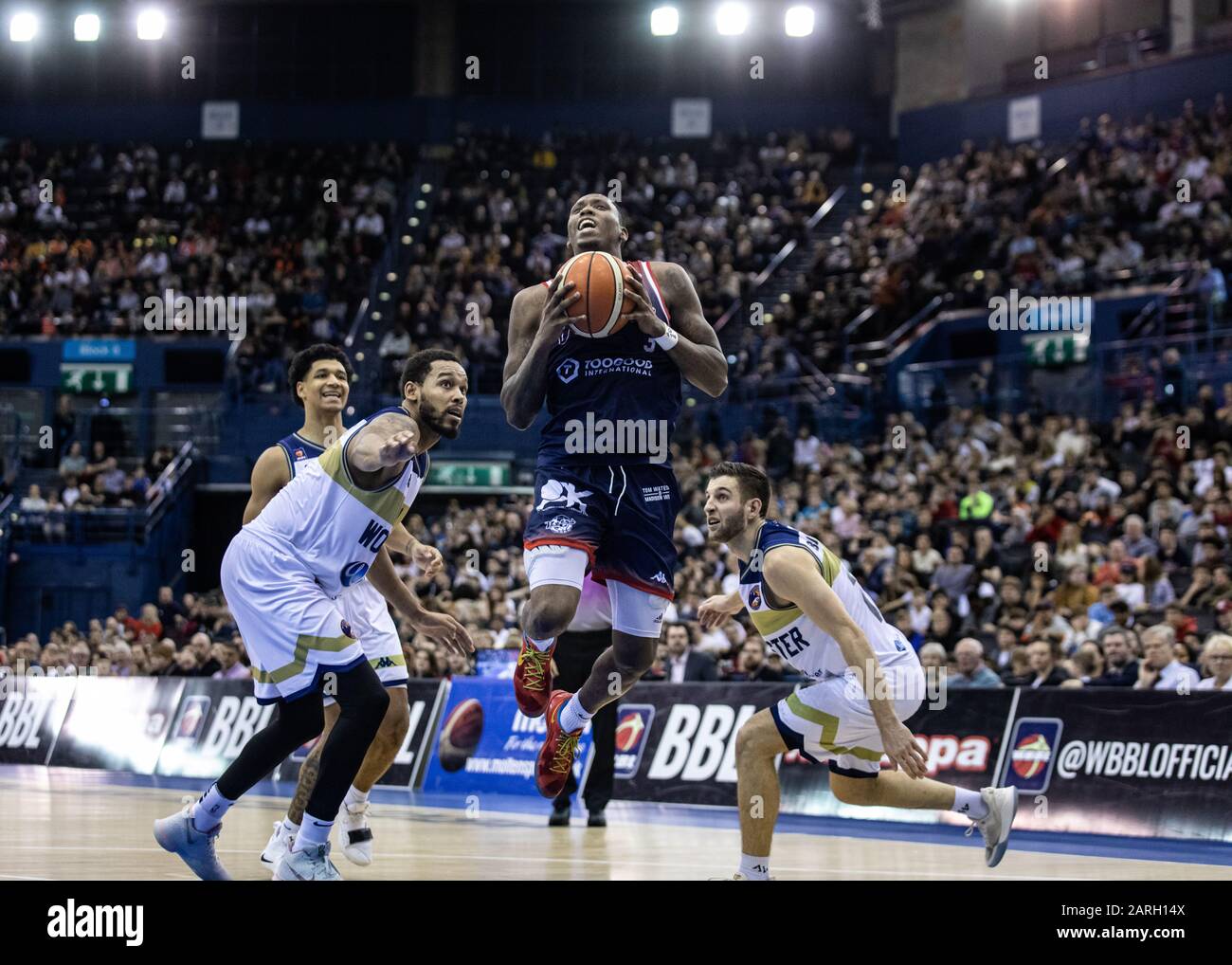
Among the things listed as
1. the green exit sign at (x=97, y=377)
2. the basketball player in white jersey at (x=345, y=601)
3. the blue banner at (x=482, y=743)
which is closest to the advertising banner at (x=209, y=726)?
the blue banner at (x=482, y=743)

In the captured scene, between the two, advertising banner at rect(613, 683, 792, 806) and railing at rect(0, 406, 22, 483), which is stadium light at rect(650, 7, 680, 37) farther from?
advertising banner at rect(613, 683, 792, 806)

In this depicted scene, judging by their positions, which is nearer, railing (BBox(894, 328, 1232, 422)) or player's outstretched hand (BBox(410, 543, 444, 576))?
player's outstretched hand (BBox(410, 543, 444, 576))

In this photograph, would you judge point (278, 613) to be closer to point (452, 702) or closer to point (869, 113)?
point (452, 702)

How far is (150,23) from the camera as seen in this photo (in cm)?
3312

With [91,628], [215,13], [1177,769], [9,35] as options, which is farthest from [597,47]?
[1177,769]

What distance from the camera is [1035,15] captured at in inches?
1248

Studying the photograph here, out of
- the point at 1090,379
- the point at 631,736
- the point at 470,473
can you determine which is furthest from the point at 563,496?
the point at 470,473

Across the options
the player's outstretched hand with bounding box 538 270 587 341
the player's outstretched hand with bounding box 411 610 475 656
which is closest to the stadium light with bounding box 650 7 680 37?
the player's outstretched hand with bounding box 538 270 587 341

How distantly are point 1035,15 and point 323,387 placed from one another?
26.3 m

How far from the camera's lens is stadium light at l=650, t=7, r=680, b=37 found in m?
34.8

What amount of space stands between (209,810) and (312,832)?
463 mm

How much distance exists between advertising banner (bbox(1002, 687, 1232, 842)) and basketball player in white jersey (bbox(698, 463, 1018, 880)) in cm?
379

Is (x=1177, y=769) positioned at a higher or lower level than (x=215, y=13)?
lower
